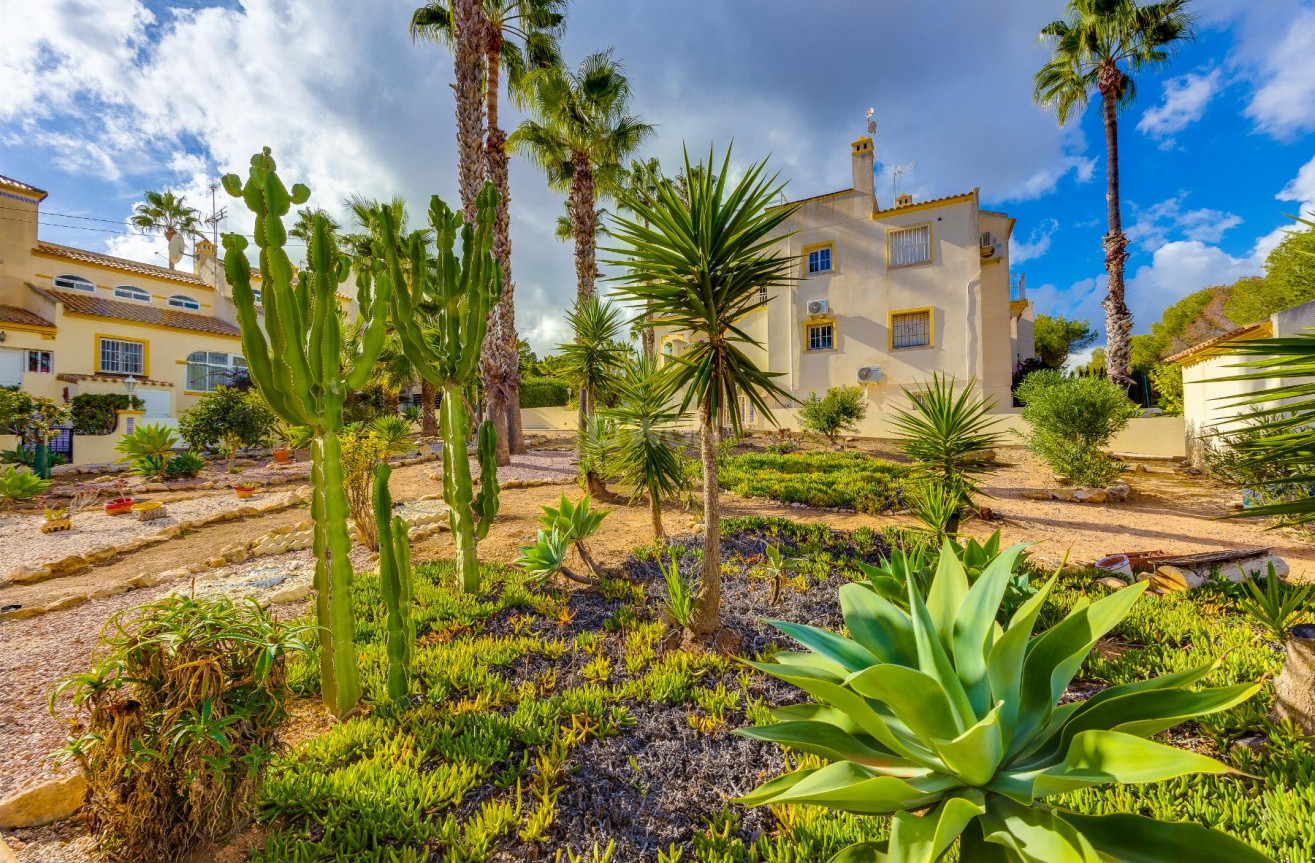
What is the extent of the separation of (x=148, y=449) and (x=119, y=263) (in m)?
15.0

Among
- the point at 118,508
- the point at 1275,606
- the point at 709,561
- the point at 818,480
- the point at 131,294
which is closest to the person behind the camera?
the point at 1275,606

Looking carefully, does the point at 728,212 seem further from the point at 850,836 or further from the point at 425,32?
the point at 425,32

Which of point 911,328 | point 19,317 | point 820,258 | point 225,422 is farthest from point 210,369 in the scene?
point 911,328

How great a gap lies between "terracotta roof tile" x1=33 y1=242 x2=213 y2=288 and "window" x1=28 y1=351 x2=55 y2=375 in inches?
192

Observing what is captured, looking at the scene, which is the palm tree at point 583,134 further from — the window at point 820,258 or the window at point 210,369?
the window at point 210,369

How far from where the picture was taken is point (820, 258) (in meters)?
20.4

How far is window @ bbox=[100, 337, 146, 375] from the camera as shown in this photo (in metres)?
17.5

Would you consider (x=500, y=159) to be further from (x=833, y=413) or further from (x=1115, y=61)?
(x=1115, y=61)

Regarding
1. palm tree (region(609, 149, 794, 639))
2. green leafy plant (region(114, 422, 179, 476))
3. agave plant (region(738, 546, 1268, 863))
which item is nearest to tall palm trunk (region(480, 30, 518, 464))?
green leafy plant (region(114, 422, 179, 476))

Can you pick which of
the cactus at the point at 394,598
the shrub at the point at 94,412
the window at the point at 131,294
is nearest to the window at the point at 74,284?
the window at the point at 131,294

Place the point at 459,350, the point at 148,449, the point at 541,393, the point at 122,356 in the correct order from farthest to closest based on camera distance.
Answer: the point at 541,393
the point at 122,356
the point at 148,449
the point at 459,350

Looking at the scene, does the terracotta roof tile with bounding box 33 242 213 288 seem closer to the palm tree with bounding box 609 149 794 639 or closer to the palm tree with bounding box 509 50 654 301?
the palm tree with bounding box 509 50 654 301

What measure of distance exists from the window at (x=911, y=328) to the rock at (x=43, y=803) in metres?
21.2

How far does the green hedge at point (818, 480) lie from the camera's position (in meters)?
8.20
